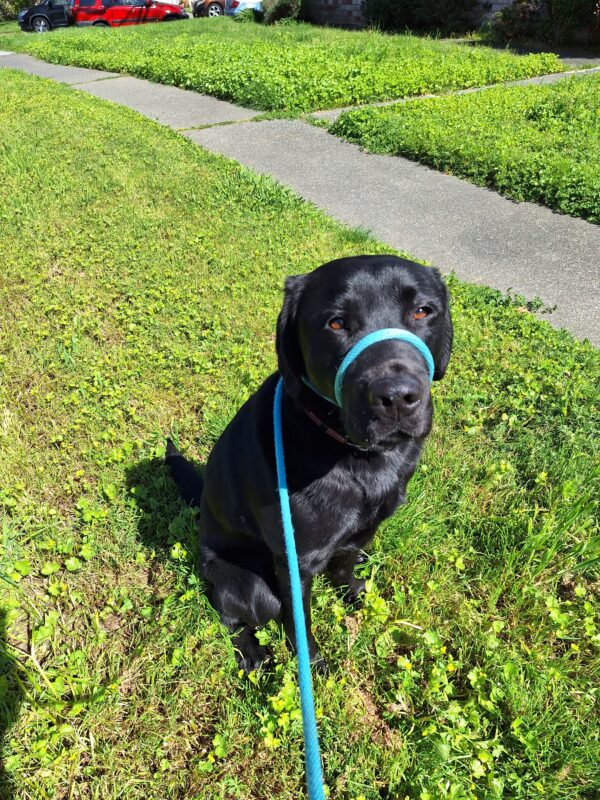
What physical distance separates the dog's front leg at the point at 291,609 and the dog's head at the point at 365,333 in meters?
0.69

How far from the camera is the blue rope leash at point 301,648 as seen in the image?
1.20 meters

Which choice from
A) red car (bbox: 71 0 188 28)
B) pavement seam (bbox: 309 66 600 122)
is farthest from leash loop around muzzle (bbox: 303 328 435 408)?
red car (bbox: 71 0 188 28)

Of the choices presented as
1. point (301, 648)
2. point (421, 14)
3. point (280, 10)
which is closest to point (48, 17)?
point (280, 10)

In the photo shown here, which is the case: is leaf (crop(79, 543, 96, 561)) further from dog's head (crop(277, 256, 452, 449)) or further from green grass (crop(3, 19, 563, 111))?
green grass (crop(3, 19, 563, 111))

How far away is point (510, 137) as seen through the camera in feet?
22.2

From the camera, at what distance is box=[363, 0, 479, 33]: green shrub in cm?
1658

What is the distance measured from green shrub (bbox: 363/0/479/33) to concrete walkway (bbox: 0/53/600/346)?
11745mm

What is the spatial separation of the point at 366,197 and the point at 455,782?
5.71m

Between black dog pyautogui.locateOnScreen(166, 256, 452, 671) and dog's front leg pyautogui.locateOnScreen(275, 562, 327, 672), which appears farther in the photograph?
dog's front leg pyautogui.locateOnScreen(275, 562, 327, 672)

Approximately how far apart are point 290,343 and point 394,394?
0.58m

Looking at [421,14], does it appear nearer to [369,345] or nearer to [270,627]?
[369,345]

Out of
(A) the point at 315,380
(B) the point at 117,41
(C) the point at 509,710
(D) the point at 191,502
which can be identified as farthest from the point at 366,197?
(B) the point at 117,41

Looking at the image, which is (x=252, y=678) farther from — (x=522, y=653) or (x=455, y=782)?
(x=522, y=653)

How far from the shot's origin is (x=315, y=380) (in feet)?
5.77
